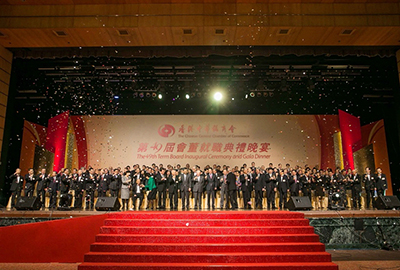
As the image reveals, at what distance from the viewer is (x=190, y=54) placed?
9398 mm

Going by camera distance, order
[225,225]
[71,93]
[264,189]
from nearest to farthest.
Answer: [225,225] → [264,189] → [71,93]

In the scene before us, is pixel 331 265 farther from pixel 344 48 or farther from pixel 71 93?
pixel 71 93

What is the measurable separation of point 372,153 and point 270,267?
10.4 meters

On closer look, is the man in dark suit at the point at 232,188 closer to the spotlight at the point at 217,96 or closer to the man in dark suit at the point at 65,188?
the spotlight at the point at 217,96

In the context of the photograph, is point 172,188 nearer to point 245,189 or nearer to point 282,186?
point 245,189

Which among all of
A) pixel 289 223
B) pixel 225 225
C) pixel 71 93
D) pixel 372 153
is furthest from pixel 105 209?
pixel 372 153

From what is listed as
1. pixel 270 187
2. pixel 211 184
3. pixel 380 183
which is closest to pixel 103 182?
pixel 211 184

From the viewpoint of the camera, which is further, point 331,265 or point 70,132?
point 70,132

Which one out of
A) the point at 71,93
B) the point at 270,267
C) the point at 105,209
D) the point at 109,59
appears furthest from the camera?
the point at 71,93

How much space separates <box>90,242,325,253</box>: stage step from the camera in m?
4.80

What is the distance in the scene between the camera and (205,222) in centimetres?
545

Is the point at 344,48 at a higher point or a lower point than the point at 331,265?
higher

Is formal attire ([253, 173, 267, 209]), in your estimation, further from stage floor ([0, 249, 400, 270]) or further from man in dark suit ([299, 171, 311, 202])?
stage floor ([0, 249, 400, 270])

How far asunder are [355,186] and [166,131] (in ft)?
24.8
